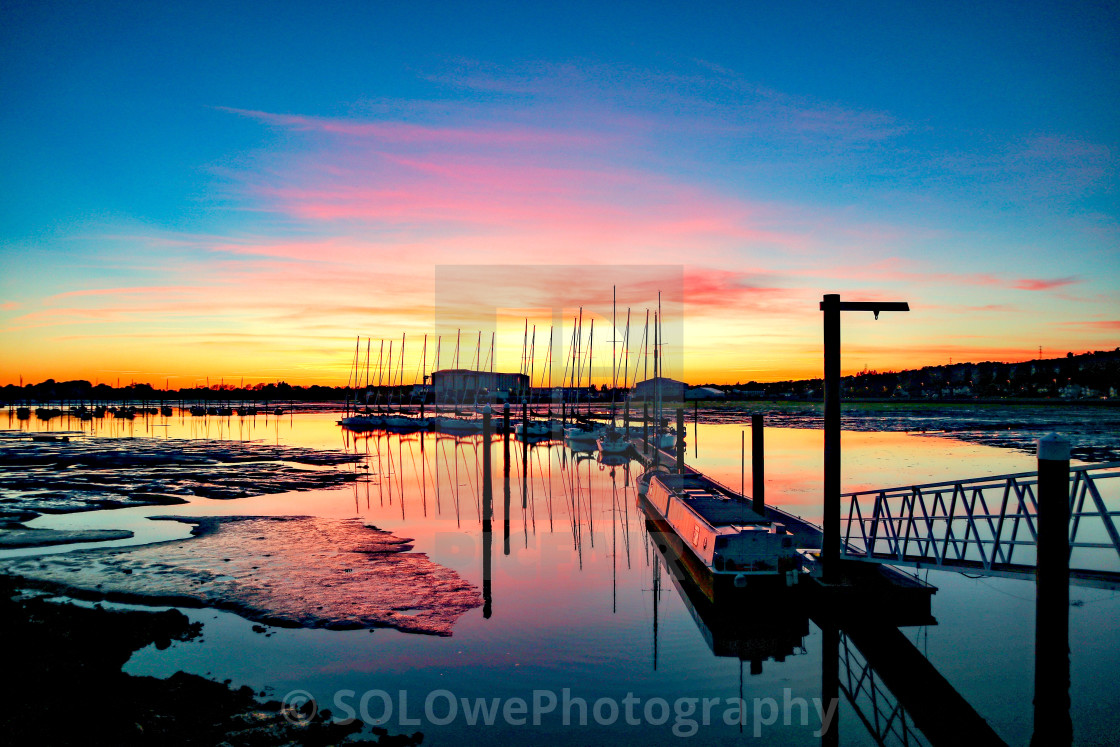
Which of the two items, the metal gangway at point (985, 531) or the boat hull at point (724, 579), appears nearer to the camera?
the metal gangway at point (985, 531)

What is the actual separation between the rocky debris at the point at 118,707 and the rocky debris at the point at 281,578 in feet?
11.7

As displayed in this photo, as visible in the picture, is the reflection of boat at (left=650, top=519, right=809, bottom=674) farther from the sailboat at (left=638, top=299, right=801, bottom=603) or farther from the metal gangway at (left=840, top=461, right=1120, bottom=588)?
the metal gangway at (left=840, top=461, right=1120, bottom=588)

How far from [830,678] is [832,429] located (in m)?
5.57

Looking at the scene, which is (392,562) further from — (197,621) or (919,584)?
(919,584)

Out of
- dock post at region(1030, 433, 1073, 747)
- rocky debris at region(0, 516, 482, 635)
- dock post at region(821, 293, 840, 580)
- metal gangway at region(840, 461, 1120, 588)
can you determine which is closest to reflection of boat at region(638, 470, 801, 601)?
dock post at region(821, 293, 840, 580)

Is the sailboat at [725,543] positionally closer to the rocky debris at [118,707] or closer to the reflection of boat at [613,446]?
the rocky debris at [118,707]

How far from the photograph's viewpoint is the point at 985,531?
83.7ft

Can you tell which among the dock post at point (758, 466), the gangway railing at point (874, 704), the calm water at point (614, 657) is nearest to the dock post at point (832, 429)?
the calm water at point (614, 657)

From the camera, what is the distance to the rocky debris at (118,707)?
10.1 m

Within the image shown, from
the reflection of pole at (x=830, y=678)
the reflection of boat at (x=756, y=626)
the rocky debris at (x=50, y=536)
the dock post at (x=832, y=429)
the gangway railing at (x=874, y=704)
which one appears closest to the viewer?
the gangway railing at (x=874, y=704)

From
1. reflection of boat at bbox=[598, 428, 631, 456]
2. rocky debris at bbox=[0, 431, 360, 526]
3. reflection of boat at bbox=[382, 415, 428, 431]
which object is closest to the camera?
rocky debris at bbox=[0, 431, 360, 526]

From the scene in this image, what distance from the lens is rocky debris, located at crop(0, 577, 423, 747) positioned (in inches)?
400

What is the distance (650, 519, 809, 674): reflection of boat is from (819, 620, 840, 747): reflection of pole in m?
0.51

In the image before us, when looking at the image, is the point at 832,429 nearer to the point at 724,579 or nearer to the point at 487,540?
the point at 724,579
